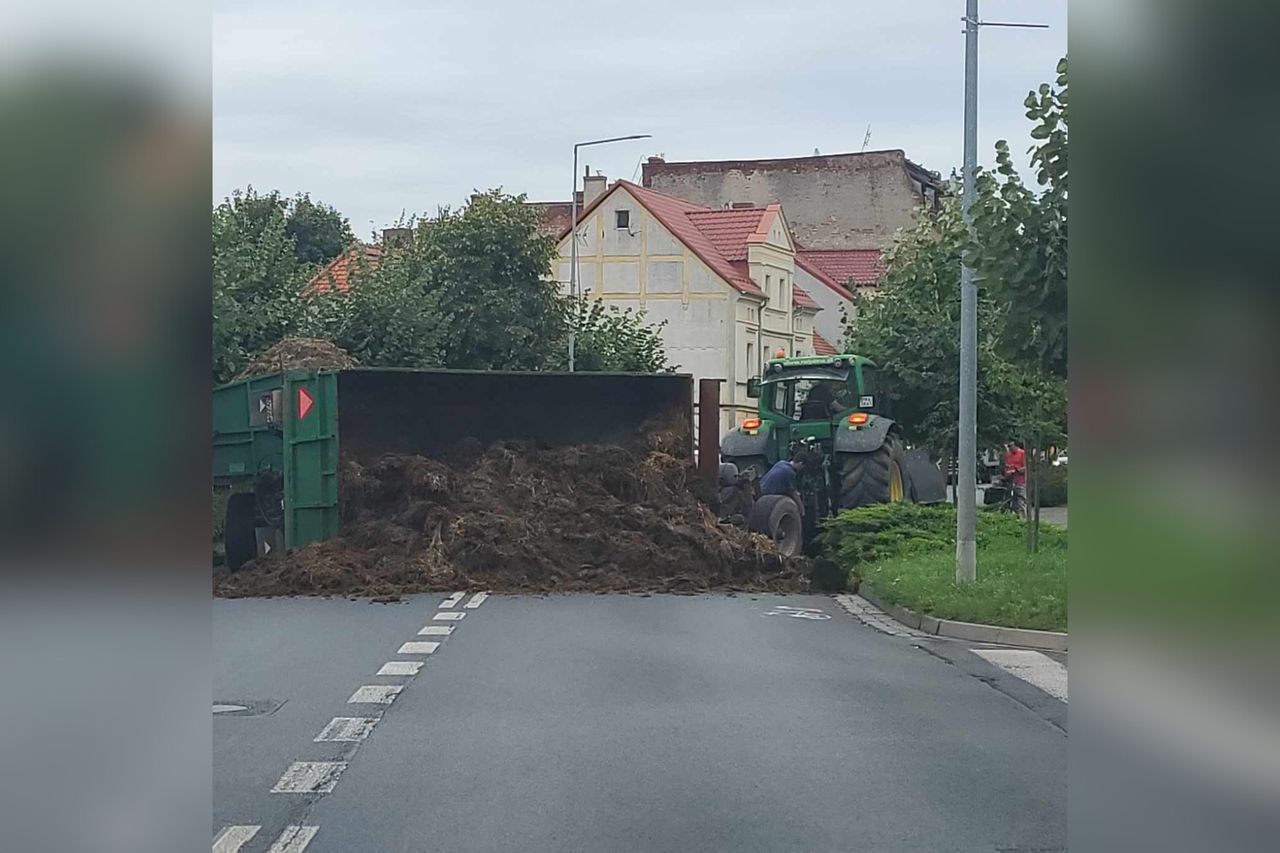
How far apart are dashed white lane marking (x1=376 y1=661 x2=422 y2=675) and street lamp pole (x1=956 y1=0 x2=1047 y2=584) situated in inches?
264

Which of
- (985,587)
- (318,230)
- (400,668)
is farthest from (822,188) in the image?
(400,668)

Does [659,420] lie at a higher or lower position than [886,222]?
lower

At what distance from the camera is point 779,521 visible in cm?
1997

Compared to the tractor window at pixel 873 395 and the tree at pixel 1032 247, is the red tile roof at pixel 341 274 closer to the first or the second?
the tractor window at pixel 873 395

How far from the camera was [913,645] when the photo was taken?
13.5m

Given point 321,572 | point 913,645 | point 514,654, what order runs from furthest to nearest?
point 321,572 < point 913,645 < point 514,654

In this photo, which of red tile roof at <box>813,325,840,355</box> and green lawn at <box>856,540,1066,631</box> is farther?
red tile roof at <box>813,325,840,355</box>

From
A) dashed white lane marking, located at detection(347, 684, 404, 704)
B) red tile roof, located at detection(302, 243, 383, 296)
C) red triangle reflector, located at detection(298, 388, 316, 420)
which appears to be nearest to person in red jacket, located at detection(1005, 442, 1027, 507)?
red tile roof, located at detection(302, 243, 383, 296)

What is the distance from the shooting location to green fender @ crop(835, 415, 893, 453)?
20.5 metres

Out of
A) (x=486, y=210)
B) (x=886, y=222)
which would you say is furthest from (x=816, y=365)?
(x=886, y=222)

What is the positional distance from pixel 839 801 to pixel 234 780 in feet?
9.63

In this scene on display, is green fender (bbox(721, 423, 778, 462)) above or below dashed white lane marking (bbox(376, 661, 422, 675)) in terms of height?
above

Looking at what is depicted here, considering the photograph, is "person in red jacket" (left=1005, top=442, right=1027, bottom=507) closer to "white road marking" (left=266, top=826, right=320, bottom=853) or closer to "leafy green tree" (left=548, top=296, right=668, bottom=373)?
"leafy green tree" (left=548, top=296, right=668, bottom=373)
